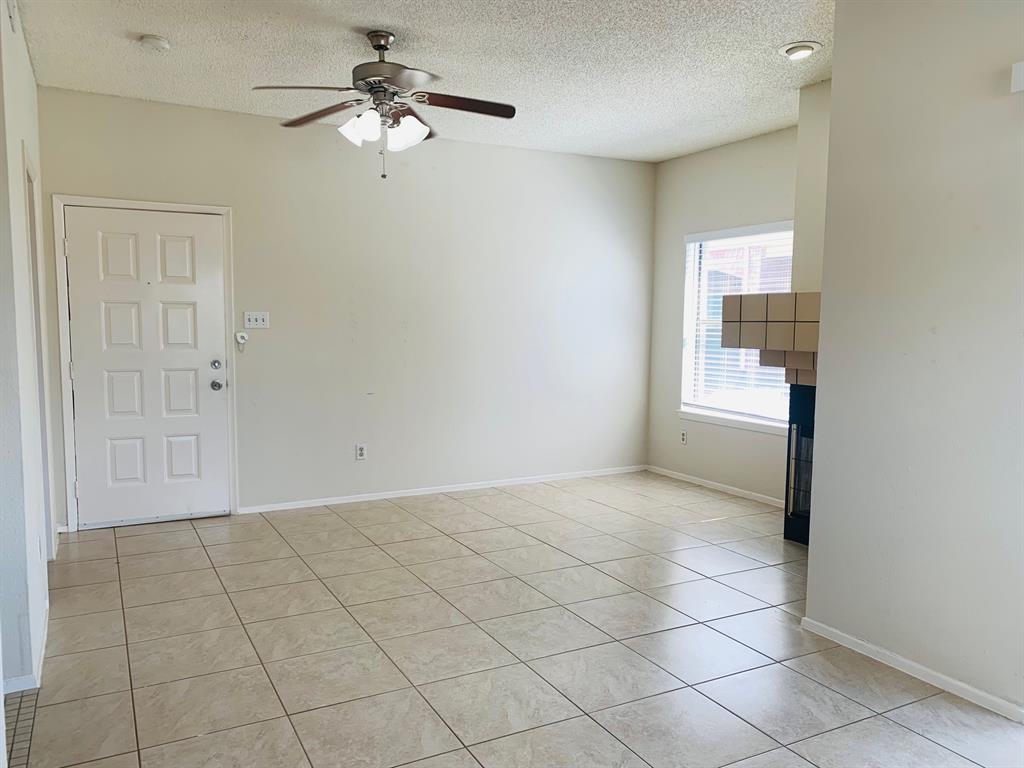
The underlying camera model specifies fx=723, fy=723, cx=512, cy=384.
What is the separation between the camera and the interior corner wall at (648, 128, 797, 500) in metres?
5.05

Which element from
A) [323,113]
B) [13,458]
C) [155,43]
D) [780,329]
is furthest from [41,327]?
[780,329]

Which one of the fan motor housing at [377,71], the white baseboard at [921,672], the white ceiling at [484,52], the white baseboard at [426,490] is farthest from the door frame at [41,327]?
the white baseboard at [921,672]

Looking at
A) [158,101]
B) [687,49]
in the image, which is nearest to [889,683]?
[687,49]

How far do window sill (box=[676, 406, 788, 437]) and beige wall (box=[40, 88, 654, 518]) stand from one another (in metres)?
0.54

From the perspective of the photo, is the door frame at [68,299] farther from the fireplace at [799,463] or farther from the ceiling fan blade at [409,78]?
the fireplace at [799,463]

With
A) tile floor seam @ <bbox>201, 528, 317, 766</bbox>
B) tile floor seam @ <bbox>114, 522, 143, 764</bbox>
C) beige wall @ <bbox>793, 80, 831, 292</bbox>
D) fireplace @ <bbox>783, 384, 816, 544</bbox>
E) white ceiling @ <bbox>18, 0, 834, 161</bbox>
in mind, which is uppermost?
white ceiling @ <bbox>18, 0, 834, 161</bbox>

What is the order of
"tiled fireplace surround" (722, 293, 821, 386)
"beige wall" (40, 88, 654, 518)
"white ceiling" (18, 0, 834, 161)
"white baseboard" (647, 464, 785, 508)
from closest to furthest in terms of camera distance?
1. "white ceiling" (18, 0, 834, 161)
2. "tiled fireplace surround" (722, 293, 821, 386)
3. "beige wall" (40, 88, 654, 518)
4. "white baseboard" (647, 464, 785, 508)

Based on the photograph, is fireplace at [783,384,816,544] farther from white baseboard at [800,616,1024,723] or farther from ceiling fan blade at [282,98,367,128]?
ceiling fan blade at [282,98,367,128]

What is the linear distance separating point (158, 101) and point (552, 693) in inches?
160

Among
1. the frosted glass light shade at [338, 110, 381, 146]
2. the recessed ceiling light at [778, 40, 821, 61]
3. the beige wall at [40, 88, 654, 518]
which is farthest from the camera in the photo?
the beige wall at [40, 88, 654, 518]

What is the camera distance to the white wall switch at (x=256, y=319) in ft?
15.5

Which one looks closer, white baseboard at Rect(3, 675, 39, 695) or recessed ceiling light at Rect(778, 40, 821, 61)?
white baseboard at Rect(3, 675, 39, 695)

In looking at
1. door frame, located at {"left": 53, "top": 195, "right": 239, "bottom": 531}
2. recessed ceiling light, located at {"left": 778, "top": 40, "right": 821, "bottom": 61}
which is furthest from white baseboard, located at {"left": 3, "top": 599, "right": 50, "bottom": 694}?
recessed ceiling light, located at {"left": 778, "top": 40, "right": 821, "bottom": 61}

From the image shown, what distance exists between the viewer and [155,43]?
344 centimetres
